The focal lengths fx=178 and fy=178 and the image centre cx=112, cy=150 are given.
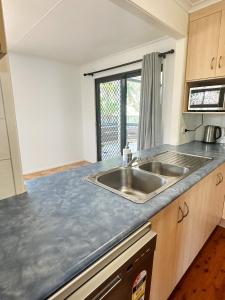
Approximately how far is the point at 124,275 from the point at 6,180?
75cm

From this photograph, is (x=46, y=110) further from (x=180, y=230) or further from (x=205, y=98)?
(x=180, y=230)

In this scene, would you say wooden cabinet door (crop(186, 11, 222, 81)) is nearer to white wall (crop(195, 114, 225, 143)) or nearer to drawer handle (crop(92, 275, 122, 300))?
white wall (crop(195, 114, 225, 143))

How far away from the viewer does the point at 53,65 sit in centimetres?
388

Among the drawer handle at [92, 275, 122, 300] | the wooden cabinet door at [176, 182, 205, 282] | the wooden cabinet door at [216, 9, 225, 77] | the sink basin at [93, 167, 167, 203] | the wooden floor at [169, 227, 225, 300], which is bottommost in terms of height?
the wooden floor at [169, 227, 225, 300]

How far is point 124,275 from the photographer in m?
0.69

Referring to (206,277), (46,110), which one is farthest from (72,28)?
(206,277)

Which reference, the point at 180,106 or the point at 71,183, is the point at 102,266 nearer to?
the point at 71,183

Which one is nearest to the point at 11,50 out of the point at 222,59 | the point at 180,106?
the point at 180,106

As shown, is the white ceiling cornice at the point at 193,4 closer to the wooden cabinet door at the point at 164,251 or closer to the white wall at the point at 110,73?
the white wall at the point at 110,73

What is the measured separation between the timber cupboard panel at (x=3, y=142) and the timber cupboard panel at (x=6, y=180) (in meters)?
0.03

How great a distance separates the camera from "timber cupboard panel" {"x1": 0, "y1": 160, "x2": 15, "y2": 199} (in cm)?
93

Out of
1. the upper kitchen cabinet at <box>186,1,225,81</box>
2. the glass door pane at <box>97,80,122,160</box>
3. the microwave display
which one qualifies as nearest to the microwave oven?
the microwave display

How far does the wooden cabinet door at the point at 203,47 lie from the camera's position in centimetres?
183

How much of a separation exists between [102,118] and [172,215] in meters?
3.35
